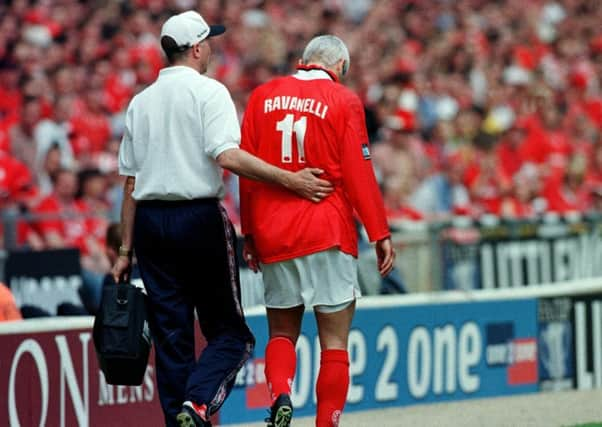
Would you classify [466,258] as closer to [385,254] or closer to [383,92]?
[383,92]

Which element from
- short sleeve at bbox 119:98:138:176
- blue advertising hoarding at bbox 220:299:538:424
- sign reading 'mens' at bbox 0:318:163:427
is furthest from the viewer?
blue advertising hoarding at bbox 220:299:538:424

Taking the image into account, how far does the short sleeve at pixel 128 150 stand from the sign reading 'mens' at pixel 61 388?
1395mm

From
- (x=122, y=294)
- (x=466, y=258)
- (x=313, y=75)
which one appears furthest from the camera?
(x=466, y=258)

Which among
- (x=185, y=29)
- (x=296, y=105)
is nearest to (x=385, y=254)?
(x=296, y=105)

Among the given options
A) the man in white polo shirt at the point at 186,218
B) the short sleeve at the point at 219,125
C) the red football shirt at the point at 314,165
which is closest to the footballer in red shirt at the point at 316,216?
the red football shirt at the point at 314,165

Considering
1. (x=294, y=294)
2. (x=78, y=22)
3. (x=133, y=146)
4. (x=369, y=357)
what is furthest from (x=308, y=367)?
(x=78, y=22)

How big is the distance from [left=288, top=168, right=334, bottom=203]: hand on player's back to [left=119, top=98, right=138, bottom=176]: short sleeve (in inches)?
29.0

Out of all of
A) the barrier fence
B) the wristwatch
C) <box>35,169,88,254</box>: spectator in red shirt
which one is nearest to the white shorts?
the wristwatch

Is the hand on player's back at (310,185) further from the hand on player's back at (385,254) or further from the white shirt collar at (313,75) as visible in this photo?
the white shirt collar at (313,75)

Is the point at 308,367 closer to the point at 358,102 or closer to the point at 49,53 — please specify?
the point at 358,102

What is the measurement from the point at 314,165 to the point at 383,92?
441 inches

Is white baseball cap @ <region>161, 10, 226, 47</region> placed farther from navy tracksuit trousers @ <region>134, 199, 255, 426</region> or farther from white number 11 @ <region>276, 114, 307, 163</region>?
navy tracksuit trousers @ <region>134, 199, 255, 426</region>

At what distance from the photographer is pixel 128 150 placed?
739 cm

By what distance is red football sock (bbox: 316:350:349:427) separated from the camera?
762 centimetres
